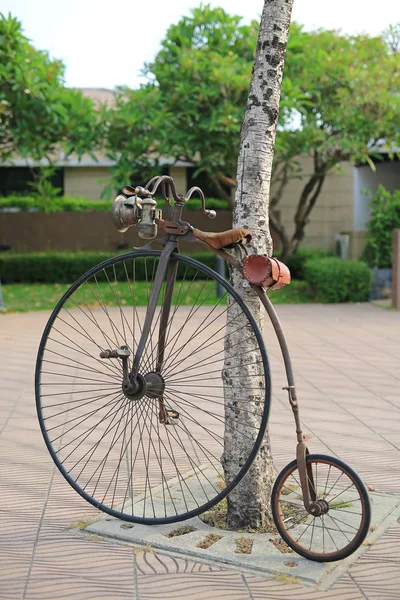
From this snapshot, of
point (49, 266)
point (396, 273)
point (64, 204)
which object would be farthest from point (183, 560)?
point (64, 204)

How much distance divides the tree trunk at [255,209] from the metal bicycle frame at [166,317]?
27 cm

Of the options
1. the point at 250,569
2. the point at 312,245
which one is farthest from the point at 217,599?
the point at 312,245

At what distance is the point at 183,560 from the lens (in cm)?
317

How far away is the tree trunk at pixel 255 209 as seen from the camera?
3.50 m

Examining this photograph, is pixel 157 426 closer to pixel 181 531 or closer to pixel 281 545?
pixel 181 531

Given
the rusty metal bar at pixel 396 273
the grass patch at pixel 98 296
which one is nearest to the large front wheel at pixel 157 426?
the rusty metal bar at pixel 396 273

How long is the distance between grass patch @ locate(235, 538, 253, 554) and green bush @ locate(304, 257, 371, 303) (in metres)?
10.8

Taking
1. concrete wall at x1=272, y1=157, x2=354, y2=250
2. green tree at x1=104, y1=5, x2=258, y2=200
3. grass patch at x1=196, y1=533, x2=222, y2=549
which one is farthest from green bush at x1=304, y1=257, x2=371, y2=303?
grass patch at x1=196, y1=533, x2=222, y2=549

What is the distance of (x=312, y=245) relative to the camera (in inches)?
Answer: 774

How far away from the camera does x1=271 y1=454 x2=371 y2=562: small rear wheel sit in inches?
118

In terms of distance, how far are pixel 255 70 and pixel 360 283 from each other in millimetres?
10742

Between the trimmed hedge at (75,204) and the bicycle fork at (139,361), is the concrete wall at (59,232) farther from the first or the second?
the bicycle fork at (139,361)

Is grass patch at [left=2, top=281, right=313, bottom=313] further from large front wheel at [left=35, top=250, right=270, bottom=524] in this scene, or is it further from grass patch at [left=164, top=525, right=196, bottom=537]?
grass patch at [left=164, top=525, right=196, bottom=537]

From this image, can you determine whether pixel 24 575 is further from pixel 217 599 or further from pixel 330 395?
pixel 330 395
